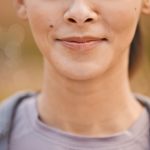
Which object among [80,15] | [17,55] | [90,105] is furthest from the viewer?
[17,55]

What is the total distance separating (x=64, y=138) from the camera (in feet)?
4.20

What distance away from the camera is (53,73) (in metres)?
1.30

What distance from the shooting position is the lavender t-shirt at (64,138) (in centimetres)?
127

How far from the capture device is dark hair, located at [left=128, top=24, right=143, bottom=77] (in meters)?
1.41

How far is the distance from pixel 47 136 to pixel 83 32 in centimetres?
23

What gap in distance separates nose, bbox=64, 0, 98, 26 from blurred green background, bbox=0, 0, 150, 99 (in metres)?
2.15

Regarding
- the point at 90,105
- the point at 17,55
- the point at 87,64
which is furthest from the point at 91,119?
the point at 17,55

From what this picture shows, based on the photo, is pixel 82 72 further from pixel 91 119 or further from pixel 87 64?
pixel 91 119

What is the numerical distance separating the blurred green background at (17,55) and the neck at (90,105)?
6.68 feet

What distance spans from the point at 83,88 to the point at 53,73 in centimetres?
7

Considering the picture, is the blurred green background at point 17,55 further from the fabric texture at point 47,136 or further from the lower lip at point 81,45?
the lower lip at point 81,45

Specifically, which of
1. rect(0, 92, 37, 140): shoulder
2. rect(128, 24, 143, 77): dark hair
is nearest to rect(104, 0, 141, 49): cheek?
rect(128, 24, 143, 77): dark hair

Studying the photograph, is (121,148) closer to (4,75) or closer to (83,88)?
(83,88)

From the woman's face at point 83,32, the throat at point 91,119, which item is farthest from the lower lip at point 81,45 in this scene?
the throat at point 91,119
